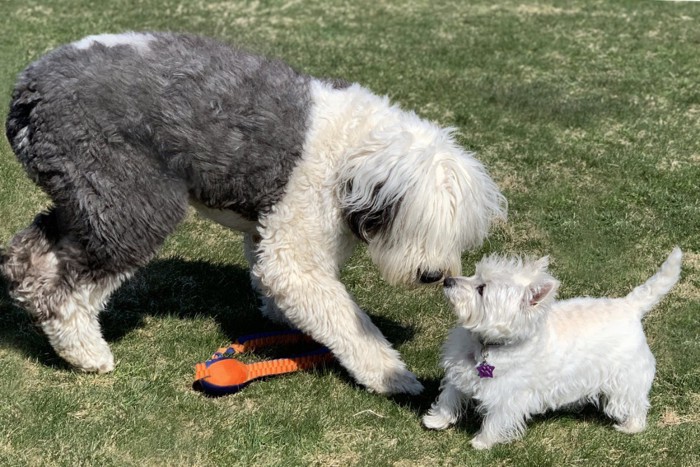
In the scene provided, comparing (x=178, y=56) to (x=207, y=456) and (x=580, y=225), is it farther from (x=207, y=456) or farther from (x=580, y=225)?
(x=580, y=225)

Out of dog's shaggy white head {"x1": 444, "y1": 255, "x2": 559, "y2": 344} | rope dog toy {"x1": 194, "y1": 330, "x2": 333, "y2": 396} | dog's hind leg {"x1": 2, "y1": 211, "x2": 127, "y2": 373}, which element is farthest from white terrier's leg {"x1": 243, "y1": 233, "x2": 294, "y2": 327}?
dog's shaggy white head {"x1": 444, "y1": 255, "x2": 559, "y2": 344}

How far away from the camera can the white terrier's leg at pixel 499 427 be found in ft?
12.3

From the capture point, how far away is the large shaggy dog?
3773mm

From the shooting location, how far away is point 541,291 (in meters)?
3.41

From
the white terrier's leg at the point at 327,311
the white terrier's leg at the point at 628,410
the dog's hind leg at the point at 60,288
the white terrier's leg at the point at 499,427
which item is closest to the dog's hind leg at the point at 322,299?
the white terrier's leg at the point at 327,311

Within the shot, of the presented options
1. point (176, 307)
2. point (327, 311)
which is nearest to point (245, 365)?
point (327, 311)

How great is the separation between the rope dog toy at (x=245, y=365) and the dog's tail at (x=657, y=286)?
178 centimetres

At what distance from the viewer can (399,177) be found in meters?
3.69

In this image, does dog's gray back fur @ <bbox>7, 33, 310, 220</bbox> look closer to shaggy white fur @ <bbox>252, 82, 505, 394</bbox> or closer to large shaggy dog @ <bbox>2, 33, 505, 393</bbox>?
large shaggy dog @ <bbox>2, 33, 505, 393</bbox>

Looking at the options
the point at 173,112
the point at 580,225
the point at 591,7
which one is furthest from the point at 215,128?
the point at 591,7

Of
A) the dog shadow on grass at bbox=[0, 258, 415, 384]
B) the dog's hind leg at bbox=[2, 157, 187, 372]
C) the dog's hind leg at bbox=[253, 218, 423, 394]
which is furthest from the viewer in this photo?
the dog shadow on grass at bbox=[0, 258, 415, 384]

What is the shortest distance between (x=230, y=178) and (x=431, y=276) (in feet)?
3.83

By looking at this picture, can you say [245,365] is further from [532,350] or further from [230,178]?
[532,350]

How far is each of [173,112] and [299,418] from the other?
5.73ft
